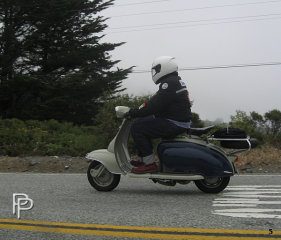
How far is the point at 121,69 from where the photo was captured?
2838cm

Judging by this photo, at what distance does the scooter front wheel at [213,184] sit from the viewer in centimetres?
560

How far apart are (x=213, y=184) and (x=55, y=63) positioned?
22093mm

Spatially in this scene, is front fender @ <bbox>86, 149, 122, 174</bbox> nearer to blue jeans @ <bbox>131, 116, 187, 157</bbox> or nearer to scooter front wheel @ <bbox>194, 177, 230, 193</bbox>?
blue jeans @ <bbox>131, 116, 187, 157</bbox>

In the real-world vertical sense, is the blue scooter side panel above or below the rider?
below

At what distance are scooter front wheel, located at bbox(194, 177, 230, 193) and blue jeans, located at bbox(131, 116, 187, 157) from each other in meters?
0.79

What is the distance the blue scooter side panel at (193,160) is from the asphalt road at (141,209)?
13.7 inches

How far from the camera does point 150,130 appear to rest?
5652 mm

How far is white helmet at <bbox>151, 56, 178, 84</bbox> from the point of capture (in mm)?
5727

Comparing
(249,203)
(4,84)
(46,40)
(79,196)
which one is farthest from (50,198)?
(46,40)

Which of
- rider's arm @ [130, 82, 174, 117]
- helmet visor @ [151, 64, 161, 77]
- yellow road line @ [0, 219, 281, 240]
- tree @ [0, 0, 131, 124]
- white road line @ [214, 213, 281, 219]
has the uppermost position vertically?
tree @ [0, 0, 131, 124]

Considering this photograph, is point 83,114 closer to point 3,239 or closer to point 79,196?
point 79,196

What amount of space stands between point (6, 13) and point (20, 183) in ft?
73.1

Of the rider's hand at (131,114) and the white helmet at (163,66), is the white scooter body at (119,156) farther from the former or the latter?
the white helmet at (163,66)

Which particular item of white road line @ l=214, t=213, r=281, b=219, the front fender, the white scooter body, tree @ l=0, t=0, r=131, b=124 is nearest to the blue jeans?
the white scooter body
